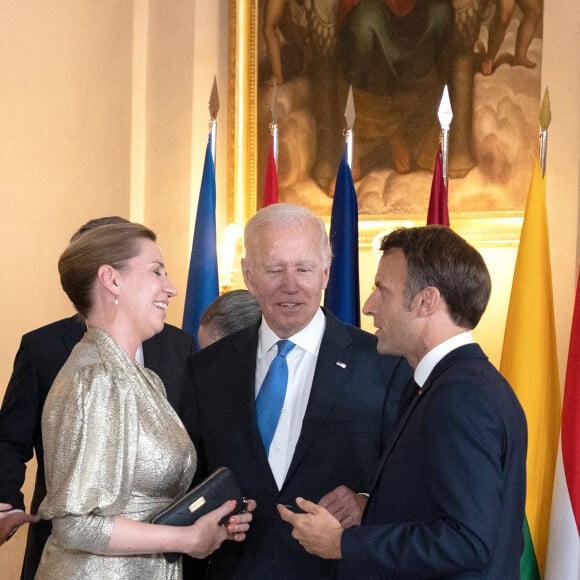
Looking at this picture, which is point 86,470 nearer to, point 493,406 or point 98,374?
point 98,374

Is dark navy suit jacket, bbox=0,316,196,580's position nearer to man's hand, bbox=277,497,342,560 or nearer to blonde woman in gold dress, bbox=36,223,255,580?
blonde woman in gold dress, bbox=36,223,255,580

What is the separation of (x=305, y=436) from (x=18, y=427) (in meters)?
1.25

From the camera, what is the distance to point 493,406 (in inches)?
85.8

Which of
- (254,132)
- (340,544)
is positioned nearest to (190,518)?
(340,544)

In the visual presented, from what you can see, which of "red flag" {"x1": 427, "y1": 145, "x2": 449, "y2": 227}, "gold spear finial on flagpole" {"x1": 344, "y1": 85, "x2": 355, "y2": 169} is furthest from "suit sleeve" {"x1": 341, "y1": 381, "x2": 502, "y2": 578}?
"gold spear finial on flagpole" {"x1": 344, "y1": 85, "x2": 355, "y2": 169}

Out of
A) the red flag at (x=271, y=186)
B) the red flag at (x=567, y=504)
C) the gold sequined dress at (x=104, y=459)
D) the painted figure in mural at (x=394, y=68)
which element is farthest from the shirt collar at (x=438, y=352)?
the painted figure in mural at (x=394, y=68)

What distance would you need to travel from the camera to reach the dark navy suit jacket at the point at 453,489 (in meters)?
2.13

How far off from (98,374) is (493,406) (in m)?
1.07

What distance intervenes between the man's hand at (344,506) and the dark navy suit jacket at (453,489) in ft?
1.19

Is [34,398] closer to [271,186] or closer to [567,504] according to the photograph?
[567,504]

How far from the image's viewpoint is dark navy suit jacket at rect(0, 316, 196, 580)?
3.55 meters

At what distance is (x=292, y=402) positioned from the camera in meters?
3.00

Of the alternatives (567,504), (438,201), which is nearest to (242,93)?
(438,201)

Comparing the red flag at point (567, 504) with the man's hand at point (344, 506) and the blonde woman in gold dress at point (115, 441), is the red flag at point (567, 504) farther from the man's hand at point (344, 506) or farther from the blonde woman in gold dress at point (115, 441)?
the blonde woman in gold dress at point (115, 441)
